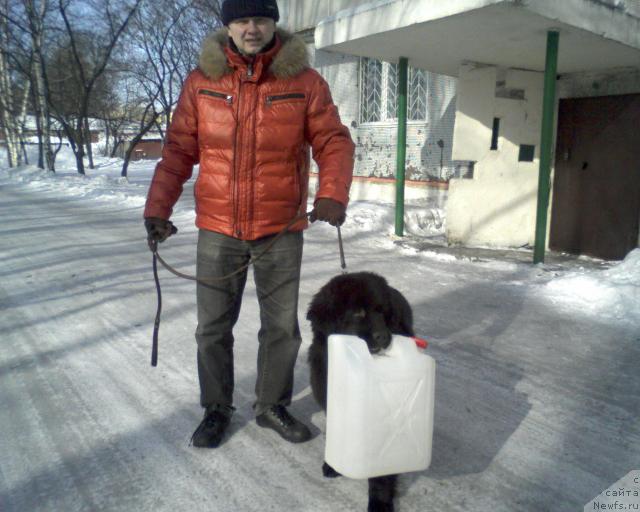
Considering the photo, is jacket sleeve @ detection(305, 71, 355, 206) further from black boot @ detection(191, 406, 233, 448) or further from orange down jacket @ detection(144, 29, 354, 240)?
black boot @ detection(191, 406, 233, 448)

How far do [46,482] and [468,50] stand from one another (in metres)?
6.37

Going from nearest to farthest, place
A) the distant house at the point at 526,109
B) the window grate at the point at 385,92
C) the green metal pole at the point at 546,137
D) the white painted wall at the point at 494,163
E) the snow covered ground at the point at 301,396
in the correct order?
the snow covered ground at the point at 301,396
the distant house at the point at 526,109
the green metal pole at the point at 546,137
the white painted wall at the point at 494,163
the window grate at the point at 385,92

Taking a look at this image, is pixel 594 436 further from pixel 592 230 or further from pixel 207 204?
pixel 592 230

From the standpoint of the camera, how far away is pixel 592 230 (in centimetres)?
720

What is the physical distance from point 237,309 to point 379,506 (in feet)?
3.87

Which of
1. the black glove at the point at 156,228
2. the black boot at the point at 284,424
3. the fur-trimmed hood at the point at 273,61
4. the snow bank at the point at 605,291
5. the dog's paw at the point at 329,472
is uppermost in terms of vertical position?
the fur-trimmed hood at the point at 273,61

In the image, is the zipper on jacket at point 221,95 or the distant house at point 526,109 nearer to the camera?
the zipper on jacket at point 221,95

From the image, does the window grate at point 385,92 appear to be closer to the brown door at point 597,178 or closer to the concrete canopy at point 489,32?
the concrete canopy at point 489,32

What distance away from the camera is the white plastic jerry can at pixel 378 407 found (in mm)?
1905

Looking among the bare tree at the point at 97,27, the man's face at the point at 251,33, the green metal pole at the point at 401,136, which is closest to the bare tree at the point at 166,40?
the bare tree at the point at 97,27

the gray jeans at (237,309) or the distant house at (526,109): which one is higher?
the distant house at (526,109)

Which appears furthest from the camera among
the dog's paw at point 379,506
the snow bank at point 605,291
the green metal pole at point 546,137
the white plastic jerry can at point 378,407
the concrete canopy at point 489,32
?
the green metal pole at point 546,137

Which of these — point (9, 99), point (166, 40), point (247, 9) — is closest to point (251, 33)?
point (247, 9)

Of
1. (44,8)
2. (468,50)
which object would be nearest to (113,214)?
(468,50)
